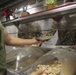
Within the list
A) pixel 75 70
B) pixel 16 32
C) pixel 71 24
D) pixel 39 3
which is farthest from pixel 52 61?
pixel 16 32

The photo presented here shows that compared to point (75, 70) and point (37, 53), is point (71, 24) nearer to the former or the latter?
point (37, 53)

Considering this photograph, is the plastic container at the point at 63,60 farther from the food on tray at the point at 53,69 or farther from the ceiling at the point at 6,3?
the ceiling at the point at 6,3

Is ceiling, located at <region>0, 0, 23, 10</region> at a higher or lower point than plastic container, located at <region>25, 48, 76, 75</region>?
higher

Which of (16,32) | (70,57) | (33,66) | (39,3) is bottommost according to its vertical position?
(16,32)

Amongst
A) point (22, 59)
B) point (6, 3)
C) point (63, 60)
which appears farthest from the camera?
point (6, 3)

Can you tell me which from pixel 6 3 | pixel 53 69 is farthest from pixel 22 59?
pixel 6 3

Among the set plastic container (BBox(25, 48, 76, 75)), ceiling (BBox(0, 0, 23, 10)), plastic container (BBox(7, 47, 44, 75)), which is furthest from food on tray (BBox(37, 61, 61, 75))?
ceiling (BBox(0, 0, 23, 10))

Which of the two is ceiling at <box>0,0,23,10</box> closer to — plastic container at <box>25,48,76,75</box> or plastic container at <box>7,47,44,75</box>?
plastic container at <box>7,47,44,75</box>

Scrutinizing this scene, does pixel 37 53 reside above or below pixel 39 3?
below

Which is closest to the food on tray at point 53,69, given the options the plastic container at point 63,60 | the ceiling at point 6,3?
the plastic container at point 63,60

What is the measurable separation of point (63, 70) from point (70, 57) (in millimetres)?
156

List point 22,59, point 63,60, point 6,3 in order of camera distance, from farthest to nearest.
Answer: point 6,3
point 22,59
point 63,60

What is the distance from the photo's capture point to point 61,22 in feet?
7.89

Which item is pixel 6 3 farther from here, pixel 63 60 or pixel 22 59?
pixel 63 60
